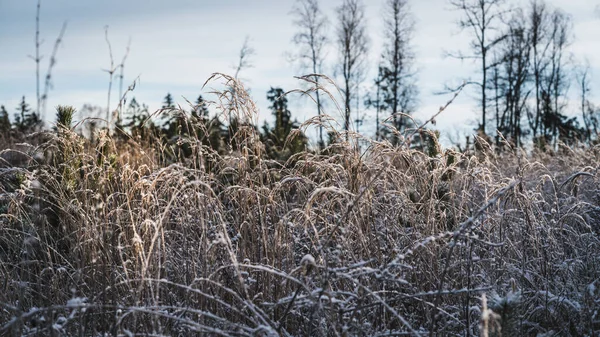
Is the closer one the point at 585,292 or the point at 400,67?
the point at 585,292

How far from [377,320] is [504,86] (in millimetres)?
22966

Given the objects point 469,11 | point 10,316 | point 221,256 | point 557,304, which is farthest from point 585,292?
point 469,11

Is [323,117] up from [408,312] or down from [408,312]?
up

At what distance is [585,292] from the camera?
2643 millimetres

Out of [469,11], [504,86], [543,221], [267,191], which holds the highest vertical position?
[469,11]

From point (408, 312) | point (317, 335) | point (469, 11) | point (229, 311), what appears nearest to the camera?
point (317, 335)

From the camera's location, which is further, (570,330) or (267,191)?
(267,191)

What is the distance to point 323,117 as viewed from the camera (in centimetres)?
298

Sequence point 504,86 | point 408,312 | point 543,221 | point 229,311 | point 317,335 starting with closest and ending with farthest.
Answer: point 317,335 < point 229,311 < point 408,312 < point 543,221 < point 504,86

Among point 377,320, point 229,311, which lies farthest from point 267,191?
point 377,320

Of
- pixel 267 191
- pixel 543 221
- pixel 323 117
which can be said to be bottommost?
pixel 543 221

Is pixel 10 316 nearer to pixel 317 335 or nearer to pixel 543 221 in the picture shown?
pixel 317 335

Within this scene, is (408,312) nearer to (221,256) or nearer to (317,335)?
(317,335)

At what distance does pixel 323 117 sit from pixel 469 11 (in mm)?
18760
